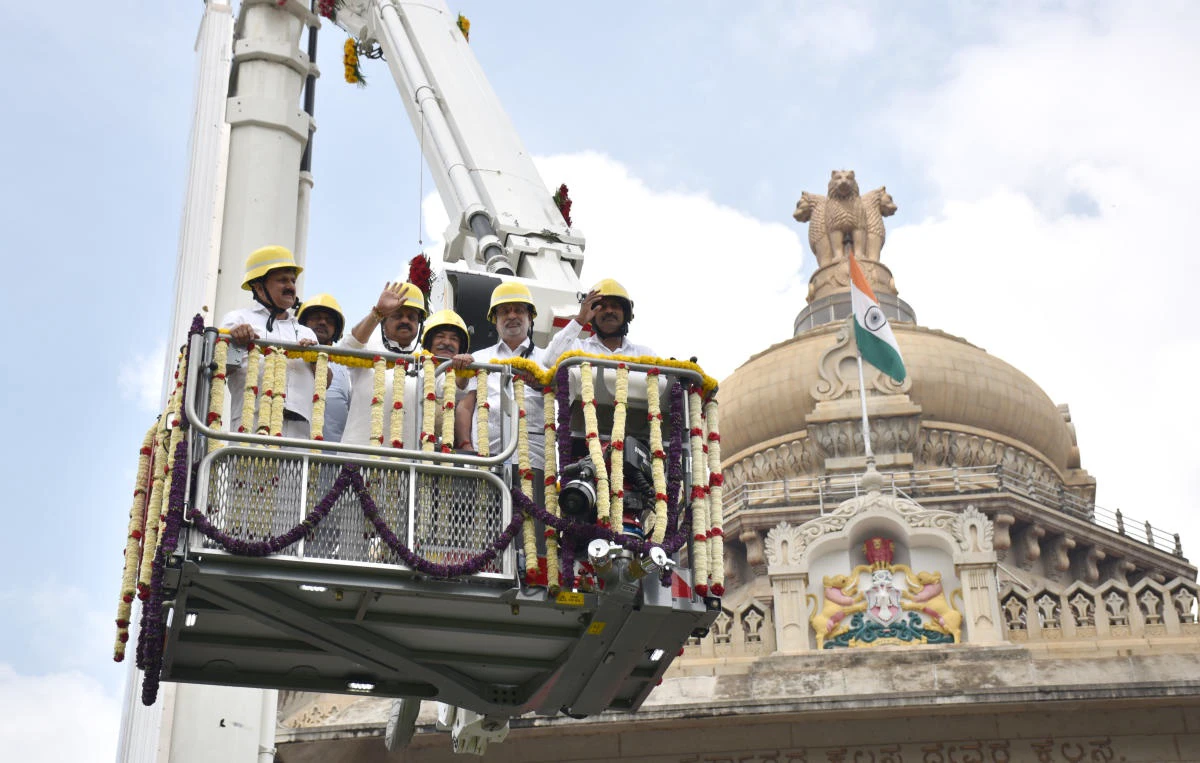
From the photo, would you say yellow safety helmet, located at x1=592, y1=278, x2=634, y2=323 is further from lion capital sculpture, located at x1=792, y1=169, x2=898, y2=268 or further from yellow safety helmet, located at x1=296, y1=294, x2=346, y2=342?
lion capital sculpture, located at x1=792, y1=169, x2=898, y2=268

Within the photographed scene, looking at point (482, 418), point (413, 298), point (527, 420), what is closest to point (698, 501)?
point (527, 420)

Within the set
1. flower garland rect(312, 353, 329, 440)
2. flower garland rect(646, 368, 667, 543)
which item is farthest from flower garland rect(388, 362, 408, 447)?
flower garland rect(646, 368, 667, 543)

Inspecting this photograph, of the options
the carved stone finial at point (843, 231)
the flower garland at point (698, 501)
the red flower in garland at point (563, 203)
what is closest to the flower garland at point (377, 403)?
the flower garland at point (698, 501)

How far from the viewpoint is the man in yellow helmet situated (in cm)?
1005

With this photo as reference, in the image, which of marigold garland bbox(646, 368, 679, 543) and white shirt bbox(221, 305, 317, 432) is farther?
white shirt bbox(221, 305, 317, 432)

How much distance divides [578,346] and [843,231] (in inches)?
1490

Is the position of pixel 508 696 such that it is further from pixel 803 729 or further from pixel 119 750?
pixel 803 729

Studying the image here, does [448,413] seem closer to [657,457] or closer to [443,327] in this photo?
[443,327]

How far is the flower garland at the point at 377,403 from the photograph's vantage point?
9117 mm

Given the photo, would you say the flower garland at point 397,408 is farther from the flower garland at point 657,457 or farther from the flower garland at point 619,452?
the flower garland at point 657,457

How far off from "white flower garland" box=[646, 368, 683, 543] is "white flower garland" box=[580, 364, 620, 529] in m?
0.24

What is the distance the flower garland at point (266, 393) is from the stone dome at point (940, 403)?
31.5 meters

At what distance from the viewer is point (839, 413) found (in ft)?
122

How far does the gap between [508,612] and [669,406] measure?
4.89 ft
